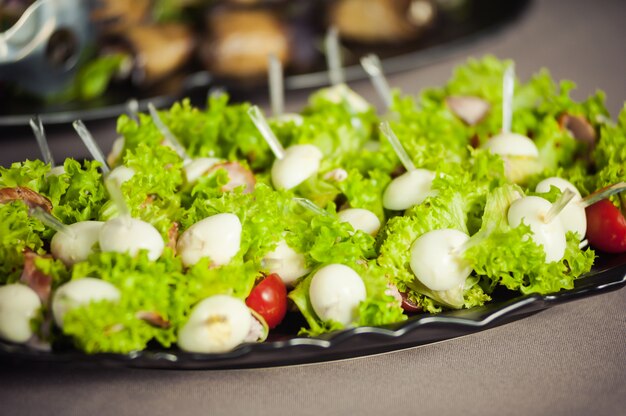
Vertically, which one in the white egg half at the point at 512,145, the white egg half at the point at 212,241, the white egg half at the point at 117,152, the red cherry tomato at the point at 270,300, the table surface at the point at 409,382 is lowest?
the table surface at the point at 409,382

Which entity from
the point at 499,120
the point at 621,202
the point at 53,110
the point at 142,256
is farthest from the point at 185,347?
the point at 53,110

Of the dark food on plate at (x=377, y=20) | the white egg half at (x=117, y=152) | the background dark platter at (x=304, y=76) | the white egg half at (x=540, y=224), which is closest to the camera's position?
the white egg half at (x=540, y=224)

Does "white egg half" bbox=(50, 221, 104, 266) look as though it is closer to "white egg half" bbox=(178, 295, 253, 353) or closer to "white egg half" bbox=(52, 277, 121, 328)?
"white egg half" bbox=(52, 277, 121, 328)

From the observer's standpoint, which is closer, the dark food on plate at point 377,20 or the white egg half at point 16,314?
the white egg half at point 16,314

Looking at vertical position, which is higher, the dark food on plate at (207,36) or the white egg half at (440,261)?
the dark food on plate at (207,36)

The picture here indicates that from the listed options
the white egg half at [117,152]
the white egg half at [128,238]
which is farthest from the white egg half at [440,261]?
the white egg half at [117,152]

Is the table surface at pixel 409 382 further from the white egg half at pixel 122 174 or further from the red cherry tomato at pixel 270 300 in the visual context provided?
the white egg half at pixel 122 174

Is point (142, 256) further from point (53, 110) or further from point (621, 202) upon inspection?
point (53, 110)

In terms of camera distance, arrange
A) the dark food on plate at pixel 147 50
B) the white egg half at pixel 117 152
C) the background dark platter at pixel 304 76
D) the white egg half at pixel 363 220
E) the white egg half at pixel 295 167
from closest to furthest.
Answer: the white egg half at pixel 363 220
the white egg half at pixel 295 167
the white egg half at pixel 117 152
the background dark platter at pixel 304 76
the dark food on plate at pixel 147 50
